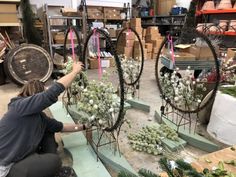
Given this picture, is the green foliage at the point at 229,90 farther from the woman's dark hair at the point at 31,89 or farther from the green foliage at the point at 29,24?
the green foliage at the point at 29,24

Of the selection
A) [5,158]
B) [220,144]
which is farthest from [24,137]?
[220,144]

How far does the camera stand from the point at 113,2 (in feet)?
23.9

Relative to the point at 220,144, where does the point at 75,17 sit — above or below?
above

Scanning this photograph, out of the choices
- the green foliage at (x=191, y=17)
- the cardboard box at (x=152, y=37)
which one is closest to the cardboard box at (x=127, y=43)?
the cardboard box at (x=152, y=37)

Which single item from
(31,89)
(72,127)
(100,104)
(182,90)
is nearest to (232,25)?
(182,90)

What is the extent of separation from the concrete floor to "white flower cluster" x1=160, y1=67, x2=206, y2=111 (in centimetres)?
49

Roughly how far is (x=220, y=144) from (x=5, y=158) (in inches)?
83.6

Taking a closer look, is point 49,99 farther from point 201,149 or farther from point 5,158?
point 201,149

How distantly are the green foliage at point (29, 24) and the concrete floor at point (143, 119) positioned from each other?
1.41 m

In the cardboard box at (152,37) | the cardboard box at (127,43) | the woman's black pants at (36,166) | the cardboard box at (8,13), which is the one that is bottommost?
the woman's black pants at (36,166)

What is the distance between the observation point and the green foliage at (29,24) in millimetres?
5562

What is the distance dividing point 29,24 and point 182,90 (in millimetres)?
4537

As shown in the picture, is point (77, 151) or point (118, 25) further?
point (118, 25)

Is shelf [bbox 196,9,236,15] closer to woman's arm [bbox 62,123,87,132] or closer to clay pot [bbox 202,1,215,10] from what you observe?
clay pot [bbox 202,1,215,10]
